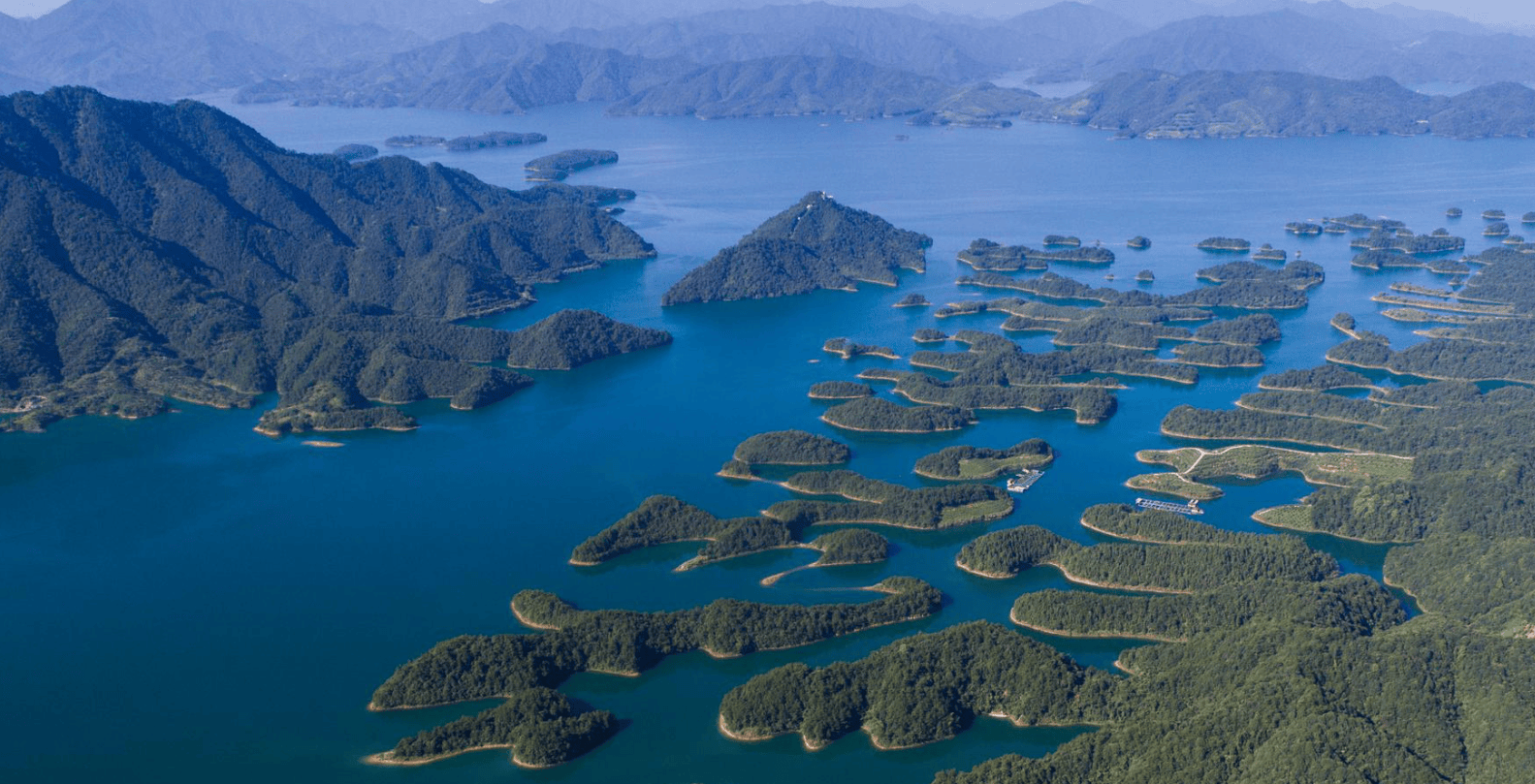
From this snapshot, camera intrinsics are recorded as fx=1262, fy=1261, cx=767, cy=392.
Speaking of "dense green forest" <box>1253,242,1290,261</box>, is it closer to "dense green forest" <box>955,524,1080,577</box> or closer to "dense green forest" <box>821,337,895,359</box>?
"dense green forest" <box>821,337,895,359</box>

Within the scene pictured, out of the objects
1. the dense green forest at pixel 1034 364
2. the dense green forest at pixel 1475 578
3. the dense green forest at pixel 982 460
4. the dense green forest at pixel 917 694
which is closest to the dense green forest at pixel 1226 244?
the dense green forest at pixel 1034 364

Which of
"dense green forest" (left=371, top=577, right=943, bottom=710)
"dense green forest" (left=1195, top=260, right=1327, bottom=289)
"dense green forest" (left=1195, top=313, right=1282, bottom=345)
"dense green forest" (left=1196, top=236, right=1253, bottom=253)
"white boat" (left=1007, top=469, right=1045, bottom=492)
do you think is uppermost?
"dense green forest" (left=1196, top=236, right=1253, bottom=253)

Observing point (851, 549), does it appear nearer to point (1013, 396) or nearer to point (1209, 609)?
point (1209, 609)

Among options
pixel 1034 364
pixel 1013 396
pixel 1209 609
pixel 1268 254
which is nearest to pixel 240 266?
pixel 1013 396

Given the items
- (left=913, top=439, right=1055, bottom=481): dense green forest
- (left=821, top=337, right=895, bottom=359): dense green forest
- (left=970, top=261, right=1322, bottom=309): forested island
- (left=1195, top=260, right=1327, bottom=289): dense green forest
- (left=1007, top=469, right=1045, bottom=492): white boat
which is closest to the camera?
(left=1007, top=469, right=1045, bottom=492): white boat

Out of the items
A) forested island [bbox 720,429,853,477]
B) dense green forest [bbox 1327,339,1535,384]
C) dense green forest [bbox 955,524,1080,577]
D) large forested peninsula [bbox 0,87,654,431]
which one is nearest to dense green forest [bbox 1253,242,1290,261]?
dense green forest [bbox 1327,339,1535,384]

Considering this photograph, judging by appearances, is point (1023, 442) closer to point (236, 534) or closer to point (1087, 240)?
point (236, 534)

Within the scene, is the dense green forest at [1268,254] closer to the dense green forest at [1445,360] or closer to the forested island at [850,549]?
the dense green forest at [1445,360]
